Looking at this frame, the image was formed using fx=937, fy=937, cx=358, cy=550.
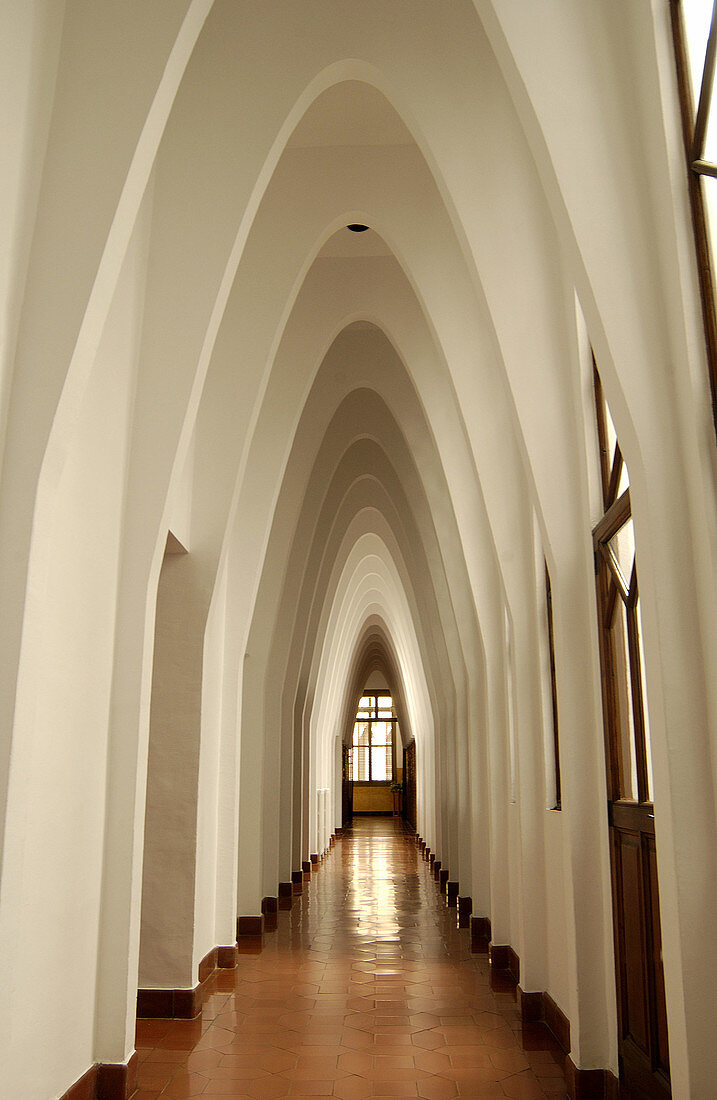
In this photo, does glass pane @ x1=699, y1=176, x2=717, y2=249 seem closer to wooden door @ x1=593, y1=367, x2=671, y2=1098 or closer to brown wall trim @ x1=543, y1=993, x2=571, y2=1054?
wooden door @ x1=593, y1=367, x2=671, y2=1098

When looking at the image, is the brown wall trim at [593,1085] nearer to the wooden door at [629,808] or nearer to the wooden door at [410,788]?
the wooden door at [629,808]

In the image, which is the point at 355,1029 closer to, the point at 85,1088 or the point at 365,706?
the point at 85,1088

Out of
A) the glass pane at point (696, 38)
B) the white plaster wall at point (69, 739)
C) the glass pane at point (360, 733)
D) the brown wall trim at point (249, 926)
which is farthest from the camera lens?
the glass pane at point (360, 733)

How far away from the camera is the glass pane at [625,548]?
478 cm

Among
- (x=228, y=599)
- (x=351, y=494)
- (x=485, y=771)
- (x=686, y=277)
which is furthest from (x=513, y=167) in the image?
(x=351, y=494)

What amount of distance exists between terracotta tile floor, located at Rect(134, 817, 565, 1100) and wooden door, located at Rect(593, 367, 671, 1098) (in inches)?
32.2

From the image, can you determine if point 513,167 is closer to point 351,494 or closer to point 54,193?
point 54,193

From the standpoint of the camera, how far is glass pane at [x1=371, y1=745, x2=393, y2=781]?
4003 cm

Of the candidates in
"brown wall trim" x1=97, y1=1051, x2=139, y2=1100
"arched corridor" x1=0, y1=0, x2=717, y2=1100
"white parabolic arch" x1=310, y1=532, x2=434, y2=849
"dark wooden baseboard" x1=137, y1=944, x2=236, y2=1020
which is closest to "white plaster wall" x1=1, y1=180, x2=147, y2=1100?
"arched corridor" x1=0, y1=0, x2=717, y2=1100

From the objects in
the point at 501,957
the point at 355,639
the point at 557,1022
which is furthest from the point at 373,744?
the point at 557,1022

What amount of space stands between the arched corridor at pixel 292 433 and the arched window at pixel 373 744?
3026 centimetres

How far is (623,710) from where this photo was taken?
4.93 meters

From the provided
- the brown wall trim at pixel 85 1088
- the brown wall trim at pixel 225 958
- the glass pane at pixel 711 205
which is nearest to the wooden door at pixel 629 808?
the glass pane at pixel 711 205

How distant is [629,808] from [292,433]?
5735 millimetres
